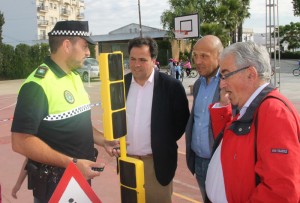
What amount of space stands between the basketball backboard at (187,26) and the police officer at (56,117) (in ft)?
40.5

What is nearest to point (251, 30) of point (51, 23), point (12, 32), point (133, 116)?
point (51, 23)

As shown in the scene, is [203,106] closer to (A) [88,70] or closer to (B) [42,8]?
(A) [88,70]

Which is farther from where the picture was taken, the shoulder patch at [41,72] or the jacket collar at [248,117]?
the shoulder patch at [41,72]

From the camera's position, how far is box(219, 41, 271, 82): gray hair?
1914mm

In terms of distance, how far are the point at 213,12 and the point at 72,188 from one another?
42935 mm

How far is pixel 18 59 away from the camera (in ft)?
114

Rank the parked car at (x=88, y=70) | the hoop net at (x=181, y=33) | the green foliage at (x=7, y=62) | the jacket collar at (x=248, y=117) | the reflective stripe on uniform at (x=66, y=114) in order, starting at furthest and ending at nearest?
the green foliage at (x=7, y=62) → the parked car at (x=88, y=70) → the hoop net at (x=181, y=33) → the reflective stripe on uniform at (x=66, y=114) → the jacket collar at (x=248, y=117)

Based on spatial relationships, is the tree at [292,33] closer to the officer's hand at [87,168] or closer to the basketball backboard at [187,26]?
the basketball backboard at [187,26]

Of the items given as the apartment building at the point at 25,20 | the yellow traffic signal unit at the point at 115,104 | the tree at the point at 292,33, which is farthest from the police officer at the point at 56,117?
the tree at the point at 292,33

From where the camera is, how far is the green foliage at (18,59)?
34219 millimetres

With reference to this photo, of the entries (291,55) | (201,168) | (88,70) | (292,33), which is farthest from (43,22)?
(201,168)

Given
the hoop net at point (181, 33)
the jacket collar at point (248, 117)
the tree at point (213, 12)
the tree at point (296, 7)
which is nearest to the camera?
the jacket collar at point (248, 117)

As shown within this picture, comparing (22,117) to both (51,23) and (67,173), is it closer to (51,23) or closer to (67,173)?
(67,173)

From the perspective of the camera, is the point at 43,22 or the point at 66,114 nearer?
the point at 66,114
